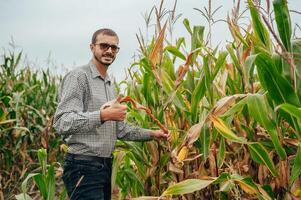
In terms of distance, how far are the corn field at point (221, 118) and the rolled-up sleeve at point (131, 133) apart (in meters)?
0.07

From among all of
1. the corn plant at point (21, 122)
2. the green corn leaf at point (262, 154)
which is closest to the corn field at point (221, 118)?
the green corn leaf at point (262, 154)

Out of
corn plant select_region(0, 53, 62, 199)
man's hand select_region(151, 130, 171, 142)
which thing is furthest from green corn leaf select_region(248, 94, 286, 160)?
corn plant select_region(0, 53, 62, 199)

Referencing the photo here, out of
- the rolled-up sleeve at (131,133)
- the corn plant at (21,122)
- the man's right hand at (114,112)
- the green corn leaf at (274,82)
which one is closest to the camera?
the green corn leaf at (274,82)

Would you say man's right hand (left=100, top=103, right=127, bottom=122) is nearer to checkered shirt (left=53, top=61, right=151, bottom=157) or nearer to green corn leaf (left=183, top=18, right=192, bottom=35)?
checkered shirt (left=53, top=61, right=151, bottom=157)

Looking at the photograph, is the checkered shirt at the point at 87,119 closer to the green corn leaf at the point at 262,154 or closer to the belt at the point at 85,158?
the belt at the point at 85,158

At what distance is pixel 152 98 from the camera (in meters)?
2.28

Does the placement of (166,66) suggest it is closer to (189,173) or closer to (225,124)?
(189,173)

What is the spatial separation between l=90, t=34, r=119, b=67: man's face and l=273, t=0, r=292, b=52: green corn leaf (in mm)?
1065

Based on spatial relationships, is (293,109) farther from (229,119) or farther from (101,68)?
(101,68)

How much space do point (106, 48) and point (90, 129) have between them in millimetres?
489

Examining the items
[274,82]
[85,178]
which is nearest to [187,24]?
[274,82]

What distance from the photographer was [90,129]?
2.16 metres

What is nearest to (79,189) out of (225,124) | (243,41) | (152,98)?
(152,98)

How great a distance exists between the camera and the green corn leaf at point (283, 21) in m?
1.52
